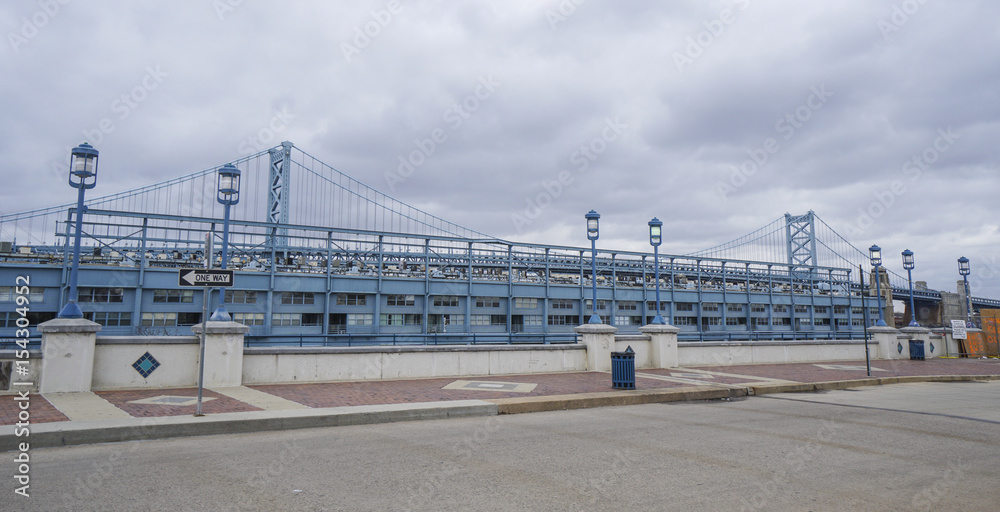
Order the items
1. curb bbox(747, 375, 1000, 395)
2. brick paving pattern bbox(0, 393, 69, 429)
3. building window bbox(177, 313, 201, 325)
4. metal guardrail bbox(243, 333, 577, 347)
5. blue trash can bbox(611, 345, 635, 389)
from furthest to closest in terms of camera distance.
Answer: building window bbox(177, 313, 201, 325)
metal guardrail bbox(243, 333, 577, 347)
curb bbox(747, 375, 1000, 395)
blue trash can bbox(611, 345, 635, 389)
brick paving pattern bbox(0, 393, 69, 429)

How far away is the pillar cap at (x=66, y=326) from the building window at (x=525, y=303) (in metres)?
39.6

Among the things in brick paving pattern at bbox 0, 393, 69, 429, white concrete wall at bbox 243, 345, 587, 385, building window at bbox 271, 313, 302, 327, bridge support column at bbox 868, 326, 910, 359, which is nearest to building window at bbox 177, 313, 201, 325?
building window at bbox 271, 313, 302, 327

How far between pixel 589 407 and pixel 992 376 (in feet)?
50.5

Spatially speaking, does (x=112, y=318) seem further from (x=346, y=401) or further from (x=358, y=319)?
(x=346, y=401)

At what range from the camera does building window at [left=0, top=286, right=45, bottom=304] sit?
35375 millimetres

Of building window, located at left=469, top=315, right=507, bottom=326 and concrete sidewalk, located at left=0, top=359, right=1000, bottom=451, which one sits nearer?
concrete sidewalk, located at left=0, top=359, right=1000, bottom=451

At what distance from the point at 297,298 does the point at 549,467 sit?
38083 millimetres

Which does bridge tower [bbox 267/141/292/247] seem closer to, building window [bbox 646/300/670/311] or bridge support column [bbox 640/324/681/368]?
building window [bbox 646/300/670/311]

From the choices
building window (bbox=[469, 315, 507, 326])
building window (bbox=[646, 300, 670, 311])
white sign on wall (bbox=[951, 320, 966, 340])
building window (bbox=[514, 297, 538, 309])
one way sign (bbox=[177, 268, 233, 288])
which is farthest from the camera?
building window (bbox=[646, 300, 670, 311])

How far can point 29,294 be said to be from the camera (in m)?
35.8

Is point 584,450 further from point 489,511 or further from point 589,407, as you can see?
point 589,407

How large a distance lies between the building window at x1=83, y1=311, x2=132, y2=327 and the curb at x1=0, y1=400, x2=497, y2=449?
34.6m

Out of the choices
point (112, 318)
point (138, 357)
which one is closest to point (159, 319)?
point (112, 318)

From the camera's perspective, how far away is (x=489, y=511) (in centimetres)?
468
